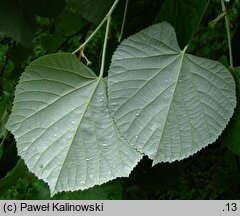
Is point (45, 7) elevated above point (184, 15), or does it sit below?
above

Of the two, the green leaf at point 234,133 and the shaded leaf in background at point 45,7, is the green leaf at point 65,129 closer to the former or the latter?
the green leaf at point 234,133

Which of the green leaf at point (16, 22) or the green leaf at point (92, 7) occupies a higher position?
the green leaf at point (16, 22)

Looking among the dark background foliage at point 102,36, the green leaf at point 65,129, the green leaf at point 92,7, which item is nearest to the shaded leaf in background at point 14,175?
the dark background foliage at point 102,36

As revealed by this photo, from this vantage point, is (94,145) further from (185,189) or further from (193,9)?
(185,189)

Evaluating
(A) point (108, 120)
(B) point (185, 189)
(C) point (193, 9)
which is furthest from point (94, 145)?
(B) point (185, 189)

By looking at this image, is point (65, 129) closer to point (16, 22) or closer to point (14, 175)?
point (14, 175)

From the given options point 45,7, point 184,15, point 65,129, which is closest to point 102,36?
point 45,7
